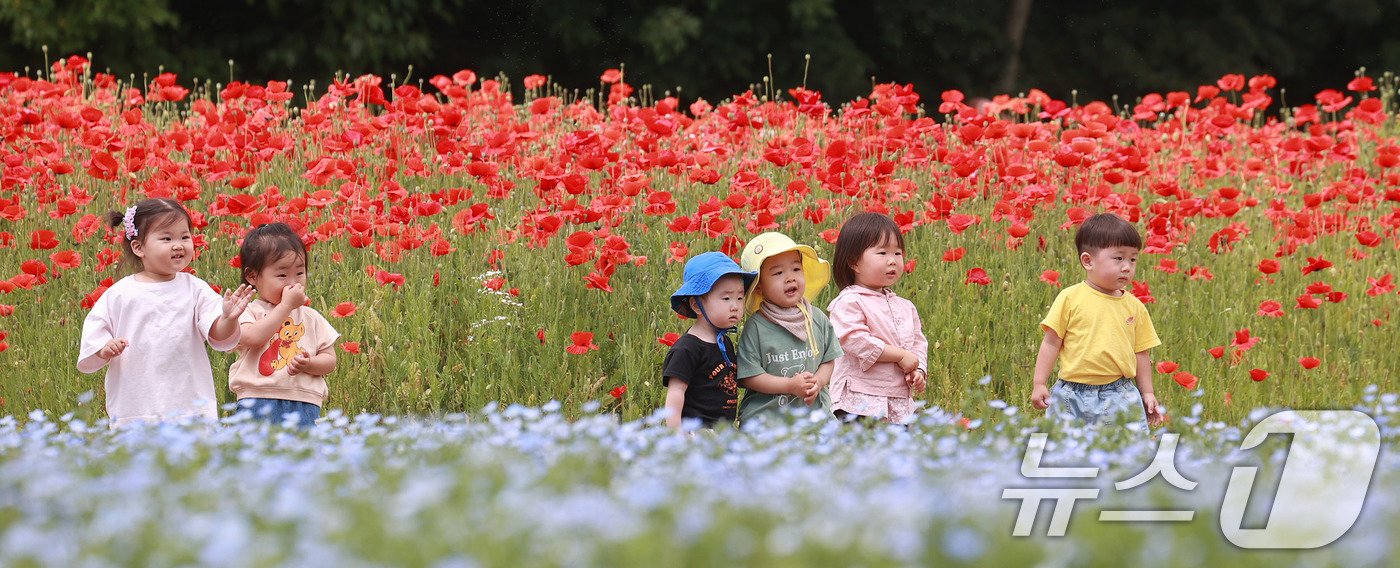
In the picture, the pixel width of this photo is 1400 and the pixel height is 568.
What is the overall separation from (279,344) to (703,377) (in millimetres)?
1407

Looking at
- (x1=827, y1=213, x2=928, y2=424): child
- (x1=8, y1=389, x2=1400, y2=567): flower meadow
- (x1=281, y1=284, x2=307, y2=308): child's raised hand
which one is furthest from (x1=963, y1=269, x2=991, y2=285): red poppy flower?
(x1=281, y1=284, x2=307, y2=308): child's raised hand

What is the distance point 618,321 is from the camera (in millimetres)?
6352

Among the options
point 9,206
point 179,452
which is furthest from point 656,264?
point 179,452

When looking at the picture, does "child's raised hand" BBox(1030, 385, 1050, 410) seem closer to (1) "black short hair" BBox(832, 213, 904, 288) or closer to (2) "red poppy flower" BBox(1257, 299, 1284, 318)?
(1) "black short hair" BBox(832, 213, 904, 288)

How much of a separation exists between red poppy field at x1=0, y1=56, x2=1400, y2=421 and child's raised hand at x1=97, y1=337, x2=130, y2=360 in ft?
3.32

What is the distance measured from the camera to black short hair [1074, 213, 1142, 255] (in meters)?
5.18

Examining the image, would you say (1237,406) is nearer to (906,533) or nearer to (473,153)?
(473,153)

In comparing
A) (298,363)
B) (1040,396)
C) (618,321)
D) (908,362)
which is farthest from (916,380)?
(298,363)

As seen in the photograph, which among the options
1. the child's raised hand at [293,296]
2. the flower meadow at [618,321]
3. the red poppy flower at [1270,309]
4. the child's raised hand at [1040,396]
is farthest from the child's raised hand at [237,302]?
the red poppy flower at [1270,309]

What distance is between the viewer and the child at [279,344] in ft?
16.1

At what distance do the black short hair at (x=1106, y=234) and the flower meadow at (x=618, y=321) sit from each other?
0.59 metres

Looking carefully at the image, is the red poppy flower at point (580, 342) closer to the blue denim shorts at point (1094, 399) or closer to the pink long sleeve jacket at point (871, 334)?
the pink long sleeve jacket at point (871, 334)

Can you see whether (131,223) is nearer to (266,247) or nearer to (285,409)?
(266,247)

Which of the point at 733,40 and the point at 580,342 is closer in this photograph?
the point at 580,342
